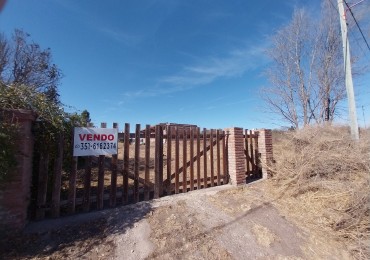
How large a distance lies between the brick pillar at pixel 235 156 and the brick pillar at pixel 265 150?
1.41 meters

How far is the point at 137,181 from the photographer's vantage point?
19.7 ft

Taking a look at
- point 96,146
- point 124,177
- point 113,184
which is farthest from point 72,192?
point 124,177

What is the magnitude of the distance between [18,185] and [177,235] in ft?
9.67

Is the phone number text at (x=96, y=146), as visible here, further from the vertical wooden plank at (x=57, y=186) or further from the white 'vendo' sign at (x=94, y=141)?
the vertical wooden plank at (x=57, y=186)

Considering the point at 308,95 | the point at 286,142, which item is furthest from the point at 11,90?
the point at 308,95

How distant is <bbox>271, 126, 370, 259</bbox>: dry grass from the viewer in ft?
17.9

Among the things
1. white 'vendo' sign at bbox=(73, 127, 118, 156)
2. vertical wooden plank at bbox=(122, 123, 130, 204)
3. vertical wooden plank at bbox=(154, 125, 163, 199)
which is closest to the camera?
white 'vendo' sign at bbox=(73, 127, 118, 156)

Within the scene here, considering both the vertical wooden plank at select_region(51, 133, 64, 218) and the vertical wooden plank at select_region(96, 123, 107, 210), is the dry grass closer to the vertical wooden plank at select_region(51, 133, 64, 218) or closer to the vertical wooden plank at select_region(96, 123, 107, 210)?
the vertical wooden plank at select_region(96, 123, 107, 210)

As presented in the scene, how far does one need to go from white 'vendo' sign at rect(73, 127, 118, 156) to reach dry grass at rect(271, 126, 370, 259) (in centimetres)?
484

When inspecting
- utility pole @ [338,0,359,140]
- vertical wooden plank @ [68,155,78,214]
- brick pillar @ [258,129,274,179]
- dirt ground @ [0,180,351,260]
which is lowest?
dirt ground @ [0,180,351,260]

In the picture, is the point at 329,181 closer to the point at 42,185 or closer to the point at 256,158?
the point at 256,158

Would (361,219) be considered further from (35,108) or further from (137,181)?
(35,108)

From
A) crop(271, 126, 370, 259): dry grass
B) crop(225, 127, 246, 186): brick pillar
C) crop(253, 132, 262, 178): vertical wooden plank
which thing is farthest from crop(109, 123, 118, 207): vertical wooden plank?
crop(253, 132, 262, 178): vertical wooden plank

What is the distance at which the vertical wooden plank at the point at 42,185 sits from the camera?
478 centimetres
